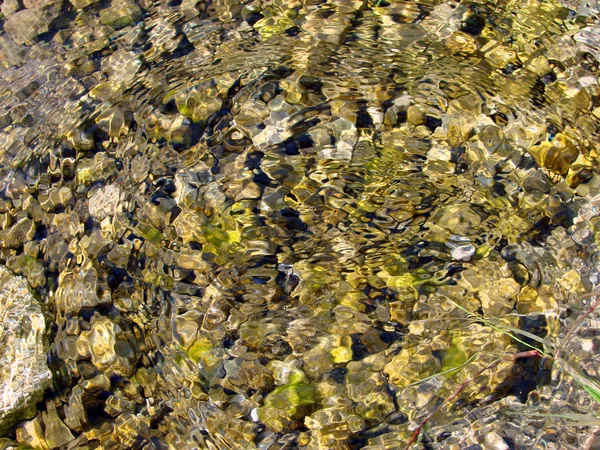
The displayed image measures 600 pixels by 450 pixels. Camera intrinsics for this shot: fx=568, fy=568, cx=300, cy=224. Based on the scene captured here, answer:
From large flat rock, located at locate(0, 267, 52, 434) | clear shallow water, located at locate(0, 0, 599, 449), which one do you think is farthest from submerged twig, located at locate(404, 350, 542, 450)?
large flat rock, located at locate(0, 267, 52, 434)

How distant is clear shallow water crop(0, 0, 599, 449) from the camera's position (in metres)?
2.49

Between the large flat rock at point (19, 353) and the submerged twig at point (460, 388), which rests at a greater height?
the large flat rock at point (19, 353)

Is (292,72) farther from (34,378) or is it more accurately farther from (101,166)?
(34,378)

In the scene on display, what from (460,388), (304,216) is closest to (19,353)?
(304,216)

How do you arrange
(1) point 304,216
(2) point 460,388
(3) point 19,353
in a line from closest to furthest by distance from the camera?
(2) point 460,388, (3) point 19,353, (1) point 304,216

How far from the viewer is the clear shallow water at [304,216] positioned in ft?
8.18

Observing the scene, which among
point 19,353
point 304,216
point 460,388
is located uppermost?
point 304,216

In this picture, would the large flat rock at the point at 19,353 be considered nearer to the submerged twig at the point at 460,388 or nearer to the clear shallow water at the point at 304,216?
the clear shallow water at the point at 304,216

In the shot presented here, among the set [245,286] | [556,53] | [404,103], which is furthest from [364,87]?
[245,286]

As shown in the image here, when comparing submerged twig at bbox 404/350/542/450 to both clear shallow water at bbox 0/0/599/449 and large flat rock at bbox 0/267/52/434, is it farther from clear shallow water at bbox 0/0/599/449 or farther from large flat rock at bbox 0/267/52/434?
large flat rock at bbox 0/267/52/434

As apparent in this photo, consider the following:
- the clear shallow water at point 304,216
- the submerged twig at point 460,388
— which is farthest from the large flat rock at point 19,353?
the submerged twig at point 460,388

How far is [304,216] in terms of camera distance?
294 centimetres

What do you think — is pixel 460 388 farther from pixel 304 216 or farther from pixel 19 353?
pixel 19 353

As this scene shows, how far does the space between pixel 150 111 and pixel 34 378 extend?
1.54m
